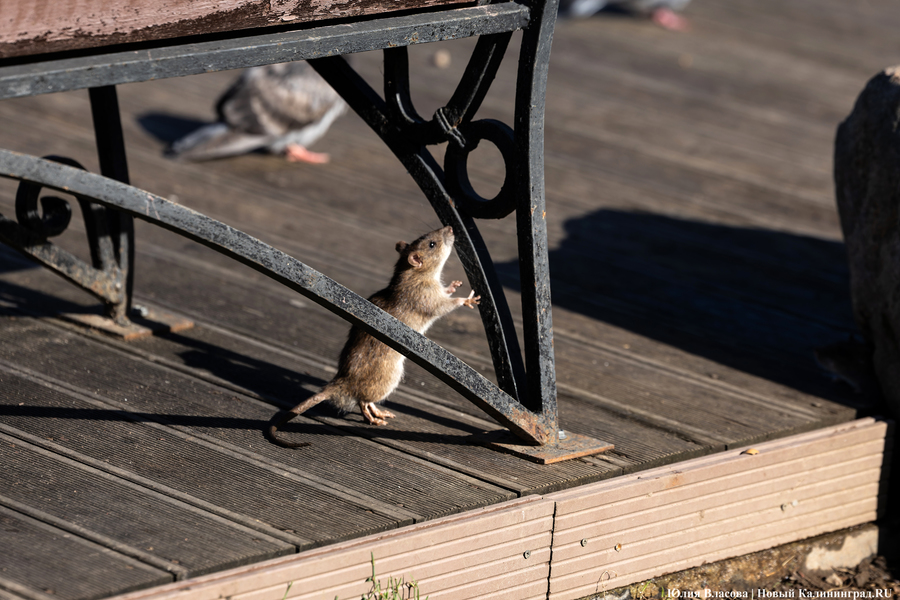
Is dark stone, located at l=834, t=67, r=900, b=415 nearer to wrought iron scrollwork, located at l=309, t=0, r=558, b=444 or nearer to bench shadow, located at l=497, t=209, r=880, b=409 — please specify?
bench shadow, located at l=497, t=209, r=880, b=409

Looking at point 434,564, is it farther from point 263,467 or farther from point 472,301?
point 472,301

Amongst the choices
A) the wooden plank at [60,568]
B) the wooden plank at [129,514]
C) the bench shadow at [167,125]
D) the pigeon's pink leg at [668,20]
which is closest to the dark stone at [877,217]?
the wooden plank at [129,514]

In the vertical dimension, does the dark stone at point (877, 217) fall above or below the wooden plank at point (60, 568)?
above

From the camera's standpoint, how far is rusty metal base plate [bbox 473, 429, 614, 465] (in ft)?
10.4

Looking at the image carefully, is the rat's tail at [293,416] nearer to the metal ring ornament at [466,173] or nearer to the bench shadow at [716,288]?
the metal ring ornament at [466,173]

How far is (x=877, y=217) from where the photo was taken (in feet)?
12.6

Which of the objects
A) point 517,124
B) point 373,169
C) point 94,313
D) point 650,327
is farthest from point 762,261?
point 94,313

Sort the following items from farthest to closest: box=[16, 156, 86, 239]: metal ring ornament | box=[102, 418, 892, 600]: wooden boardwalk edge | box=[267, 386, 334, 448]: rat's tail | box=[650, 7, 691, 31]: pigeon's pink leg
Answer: box=[650, 7, 691, 31]: pigeon's pink leg → box=[16, 156, 86, 239]: metal ring ornament → box=[267, 386, 334, 448]: rat's tail → box=[102, 418, 892, 600]: wooden boardwalk edge

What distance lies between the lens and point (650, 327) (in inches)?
178

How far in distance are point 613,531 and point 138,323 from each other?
199cm

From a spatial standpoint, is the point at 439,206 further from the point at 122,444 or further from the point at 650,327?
the point at 650,327

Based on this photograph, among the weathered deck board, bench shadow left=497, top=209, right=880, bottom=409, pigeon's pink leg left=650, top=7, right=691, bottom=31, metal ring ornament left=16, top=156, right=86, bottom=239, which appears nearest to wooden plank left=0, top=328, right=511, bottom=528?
the weathered deck board

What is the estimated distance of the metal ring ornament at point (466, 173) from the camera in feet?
9.82

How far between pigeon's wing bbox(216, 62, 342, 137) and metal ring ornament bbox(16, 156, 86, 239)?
10.3 ft
